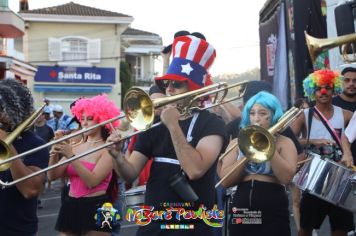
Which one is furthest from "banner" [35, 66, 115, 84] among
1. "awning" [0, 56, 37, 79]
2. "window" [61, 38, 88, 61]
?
"awning" [0, 56, 37, 79]

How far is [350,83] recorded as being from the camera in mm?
6277

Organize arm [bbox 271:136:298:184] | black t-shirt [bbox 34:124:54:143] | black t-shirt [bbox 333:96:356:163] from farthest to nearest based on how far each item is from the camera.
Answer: black t-shirt [bbox 34:124:54:143]
black t-shirt [bbox 333:96:356:163]
arm [bbox 271:136:298:184]

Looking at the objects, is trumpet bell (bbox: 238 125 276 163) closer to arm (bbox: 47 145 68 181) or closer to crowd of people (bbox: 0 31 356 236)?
crowd of people (bbox: 0 31 356 236)

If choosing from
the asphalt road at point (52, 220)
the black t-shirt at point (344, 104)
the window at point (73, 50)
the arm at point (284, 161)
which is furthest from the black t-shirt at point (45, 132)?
the window at point (73, 50)

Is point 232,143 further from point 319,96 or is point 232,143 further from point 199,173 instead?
point 319,96

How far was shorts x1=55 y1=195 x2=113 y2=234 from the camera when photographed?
15.0ft

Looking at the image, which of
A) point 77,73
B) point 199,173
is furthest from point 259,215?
point 77,73

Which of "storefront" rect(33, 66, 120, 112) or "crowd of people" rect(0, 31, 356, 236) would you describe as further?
"storefront" rect(33, 66, 120, 112)

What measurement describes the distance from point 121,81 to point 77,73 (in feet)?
15.6

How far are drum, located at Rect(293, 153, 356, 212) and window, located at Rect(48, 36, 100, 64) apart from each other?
33465mm

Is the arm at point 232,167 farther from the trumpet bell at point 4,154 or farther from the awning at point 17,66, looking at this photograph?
the awning at point 17,66

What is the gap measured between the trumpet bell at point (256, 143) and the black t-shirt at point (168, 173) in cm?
20

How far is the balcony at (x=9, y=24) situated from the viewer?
22.0 metres

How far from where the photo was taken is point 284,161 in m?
3.90
